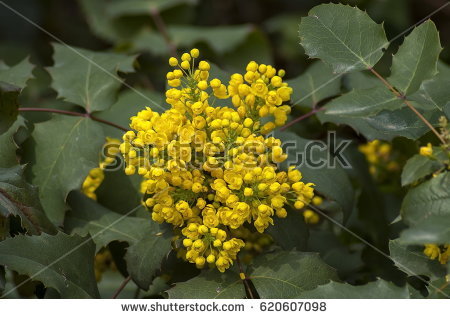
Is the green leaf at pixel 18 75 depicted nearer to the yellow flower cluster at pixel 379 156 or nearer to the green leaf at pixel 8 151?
the green leaf at pixel 8 151

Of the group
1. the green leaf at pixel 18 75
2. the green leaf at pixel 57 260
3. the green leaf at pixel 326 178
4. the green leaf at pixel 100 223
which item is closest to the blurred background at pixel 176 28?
the green leaf at pixel 18 75

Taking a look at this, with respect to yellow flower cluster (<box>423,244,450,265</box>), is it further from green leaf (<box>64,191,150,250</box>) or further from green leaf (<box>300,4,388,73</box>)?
green leaf (<box>64,191,150,250</box>)

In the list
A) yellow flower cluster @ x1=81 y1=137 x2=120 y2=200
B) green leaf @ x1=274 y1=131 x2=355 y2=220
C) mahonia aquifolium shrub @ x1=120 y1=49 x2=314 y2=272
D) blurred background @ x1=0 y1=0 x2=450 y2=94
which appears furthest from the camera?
blurred background @ x1=0 y1=0 x2=450 y2=94

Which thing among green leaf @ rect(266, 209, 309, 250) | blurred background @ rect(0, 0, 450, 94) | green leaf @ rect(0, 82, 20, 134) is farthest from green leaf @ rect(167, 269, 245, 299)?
blurred background @ rect(0, 0, 450, 94)

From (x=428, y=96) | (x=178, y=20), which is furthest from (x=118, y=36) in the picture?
(x=428, y=96)

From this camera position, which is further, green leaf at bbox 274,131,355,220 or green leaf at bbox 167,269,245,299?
green leaf at bbox 274,131,355,220

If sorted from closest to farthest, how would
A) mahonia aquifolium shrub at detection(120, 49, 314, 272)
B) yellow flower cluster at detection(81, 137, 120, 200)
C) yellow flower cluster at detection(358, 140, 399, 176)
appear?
mahonia aquifolium shrub at detection(120, 49, 314, 272)
yellow flower cluster at detection(81, 137, 120, 200)
yellow flower cluster at detection(358, 140, 399, 176)

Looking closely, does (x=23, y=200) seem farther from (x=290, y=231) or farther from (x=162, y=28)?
(x=162, y=28)

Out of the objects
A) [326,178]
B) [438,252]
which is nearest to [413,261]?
[438,252]
